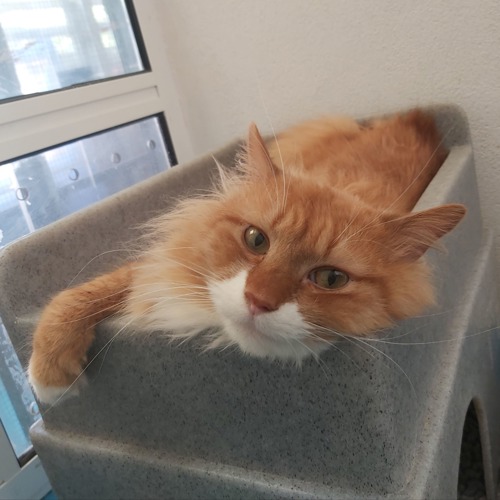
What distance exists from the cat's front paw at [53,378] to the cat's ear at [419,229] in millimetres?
572

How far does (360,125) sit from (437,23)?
337mm

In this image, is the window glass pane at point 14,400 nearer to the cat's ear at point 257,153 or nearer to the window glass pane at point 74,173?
the window glass pane at point 74,173

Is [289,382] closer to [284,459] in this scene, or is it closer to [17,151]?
[284,459]

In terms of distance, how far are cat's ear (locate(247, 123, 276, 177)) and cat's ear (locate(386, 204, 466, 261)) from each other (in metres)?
0.24

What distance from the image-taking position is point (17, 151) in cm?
139

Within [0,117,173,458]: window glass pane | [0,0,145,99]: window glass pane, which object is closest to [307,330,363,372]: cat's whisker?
[0,117,173,458]: window glass pane

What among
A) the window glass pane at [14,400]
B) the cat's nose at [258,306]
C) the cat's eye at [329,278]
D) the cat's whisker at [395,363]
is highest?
the cat's nose at [258,306]

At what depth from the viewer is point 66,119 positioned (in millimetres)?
1552

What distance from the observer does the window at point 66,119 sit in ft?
4.63

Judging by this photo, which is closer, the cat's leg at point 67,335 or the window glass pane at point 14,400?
the cat's leg at point 67,335

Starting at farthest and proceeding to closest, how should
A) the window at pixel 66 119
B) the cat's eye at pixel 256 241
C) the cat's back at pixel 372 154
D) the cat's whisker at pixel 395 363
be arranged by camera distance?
the window at pixel 66 119
the cat's back at pixel 372 154
the cat's eye at pixel 256 241
the cat's whisker at pixel 395 363

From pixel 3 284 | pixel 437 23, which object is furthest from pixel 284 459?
pixel 437 23

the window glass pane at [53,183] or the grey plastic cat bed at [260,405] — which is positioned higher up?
the window glass pane at [53,183]

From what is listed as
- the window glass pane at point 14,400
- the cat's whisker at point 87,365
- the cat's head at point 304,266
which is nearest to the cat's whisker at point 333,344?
the cat's head at point 304,266
